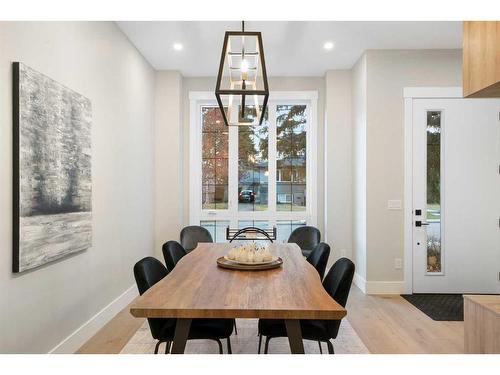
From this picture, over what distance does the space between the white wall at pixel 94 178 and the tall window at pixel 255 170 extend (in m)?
0.86

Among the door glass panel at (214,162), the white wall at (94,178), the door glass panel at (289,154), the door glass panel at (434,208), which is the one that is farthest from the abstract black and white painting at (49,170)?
the door glass panel at (434,208)

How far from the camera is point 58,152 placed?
2414mm

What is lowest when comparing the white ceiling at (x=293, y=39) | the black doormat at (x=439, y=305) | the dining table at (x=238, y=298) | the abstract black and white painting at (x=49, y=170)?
the black doormat at (x=439, y=305)

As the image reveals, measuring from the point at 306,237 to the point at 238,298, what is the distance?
2823 millimetres

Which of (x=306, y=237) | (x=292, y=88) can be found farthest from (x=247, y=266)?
(x=292, y=88)

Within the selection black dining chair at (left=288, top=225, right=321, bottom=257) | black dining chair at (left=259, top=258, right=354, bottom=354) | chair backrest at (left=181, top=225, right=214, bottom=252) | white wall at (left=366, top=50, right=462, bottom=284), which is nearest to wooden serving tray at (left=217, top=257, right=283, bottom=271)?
black dining chair at (left=259, top=258, right=354, bottom=354)

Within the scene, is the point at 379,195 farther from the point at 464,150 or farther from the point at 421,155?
the point at 464,150

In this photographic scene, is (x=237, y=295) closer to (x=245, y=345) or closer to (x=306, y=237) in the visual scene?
(x=245, y=345)

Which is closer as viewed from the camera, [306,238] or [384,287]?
[384,287]

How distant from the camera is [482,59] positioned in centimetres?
179

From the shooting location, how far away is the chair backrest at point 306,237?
437 centimetres

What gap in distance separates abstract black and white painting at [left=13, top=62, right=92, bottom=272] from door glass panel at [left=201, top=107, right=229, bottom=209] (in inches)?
97.5

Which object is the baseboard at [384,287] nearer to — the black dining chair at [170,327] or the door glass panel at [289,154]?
the door glass panel at [289,154]

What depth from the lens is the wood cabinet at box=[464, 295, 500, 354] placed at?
194 centimetres
